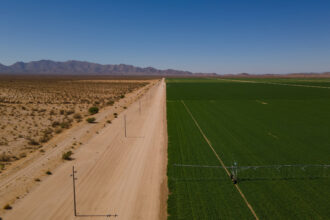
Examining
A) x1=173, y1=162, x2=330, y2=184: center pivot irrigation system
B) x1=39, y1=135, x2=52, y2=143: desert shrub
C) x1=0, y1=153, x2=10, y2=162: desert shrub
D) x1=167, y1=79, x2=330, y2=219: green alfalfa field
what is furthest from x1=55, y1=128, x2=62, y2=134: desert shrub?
x1=173, y1=162, x2=330, y2=184: center pivot irrigation system

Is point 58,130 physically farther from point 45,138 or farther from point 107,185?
point 107,185

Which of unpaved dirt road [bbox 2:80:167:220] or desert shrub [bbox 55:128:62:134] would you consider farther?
desert shrub [bbox 55:128:62:134]

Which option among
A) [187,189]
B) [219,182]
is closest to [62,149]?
[187,189]

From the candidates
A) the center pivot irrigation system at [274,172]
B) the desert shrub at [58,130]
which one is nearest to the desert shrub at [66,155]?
the desert shrub at [58,130]

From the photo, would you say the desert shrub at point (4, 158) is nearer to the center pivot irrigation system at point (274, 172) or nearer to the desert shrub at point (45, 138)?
the desert shrub at point (45, 138)

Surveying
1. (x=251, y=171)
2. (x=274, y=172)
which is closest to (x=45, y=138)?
(x=251, y=171)

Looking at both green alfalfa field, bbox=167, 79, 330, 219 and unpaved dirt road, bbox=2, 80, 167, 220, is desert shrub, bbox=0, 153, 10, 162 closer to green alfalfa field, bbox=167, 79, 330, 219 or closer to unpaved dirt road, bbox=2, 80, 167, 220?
unpaved dirt road, bbox=2, 80, 167, 220
